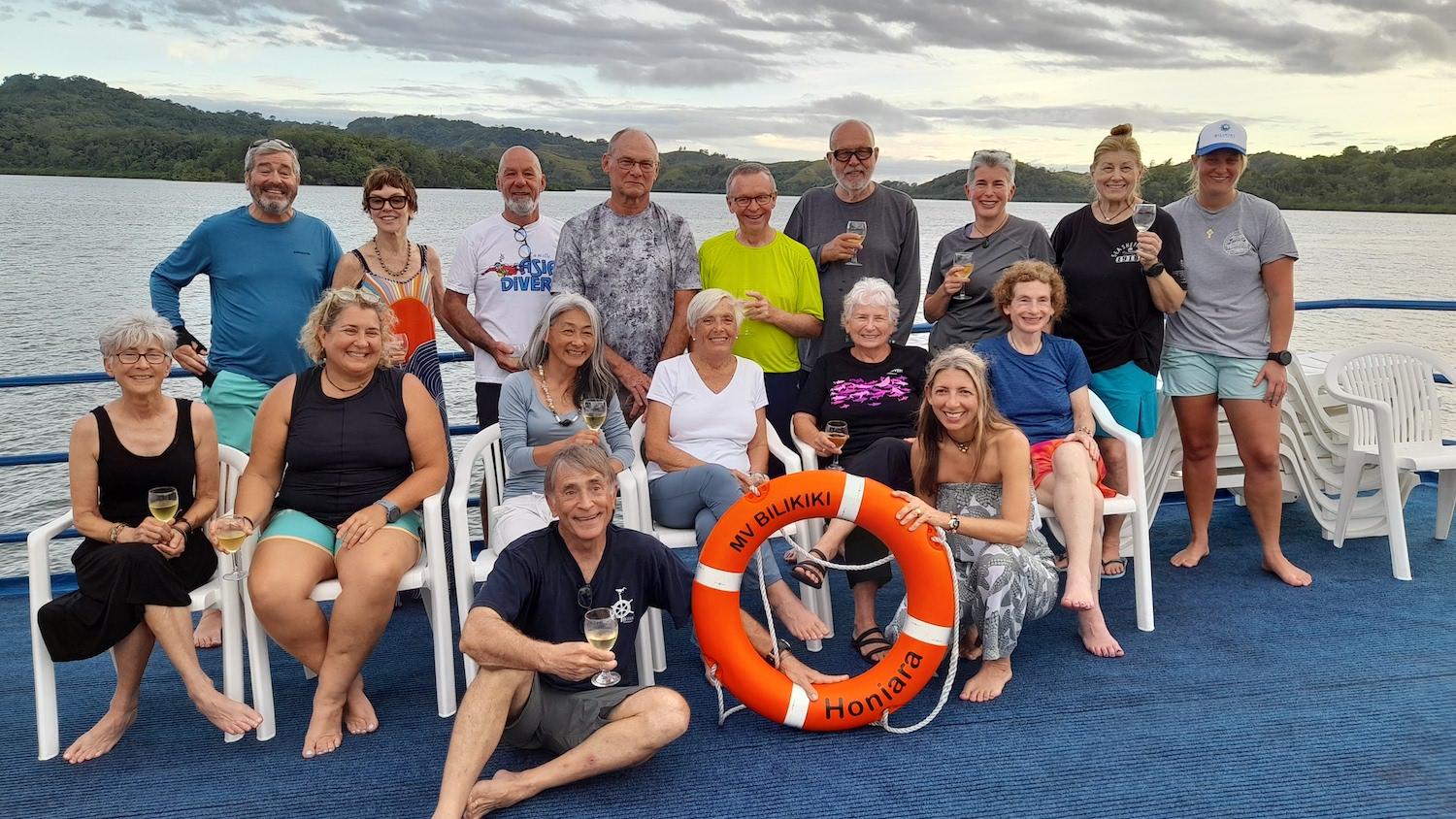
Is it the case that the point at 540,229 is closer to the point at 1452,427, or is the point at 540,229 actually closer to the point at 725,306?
the point at 725,306

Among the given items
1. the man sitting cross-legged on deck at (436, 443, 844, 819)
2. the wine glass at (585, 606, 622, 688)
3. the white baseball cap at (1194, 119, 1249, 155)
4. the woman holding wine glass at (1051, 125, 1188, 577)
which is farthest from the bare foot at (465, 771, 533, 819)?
the white baseball cap at (1194, 119, 1249, 155)

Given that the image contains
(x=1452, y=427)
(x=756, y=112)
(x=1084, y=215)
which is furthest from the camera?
(x=756, y=112)

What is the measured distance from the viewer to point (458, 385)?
14.4 meters

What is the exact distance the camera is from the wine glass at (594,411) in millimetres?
2951

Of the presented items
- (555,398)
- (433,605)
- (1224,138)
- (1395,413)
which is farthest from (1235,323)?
(433,605)

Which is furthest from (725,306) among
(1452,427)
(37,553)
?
(1452,427)

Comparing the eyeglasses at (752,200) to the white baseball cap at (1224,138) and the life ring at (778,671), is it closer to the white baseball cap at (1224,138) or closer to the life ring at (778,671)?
the life ring at (778,671)

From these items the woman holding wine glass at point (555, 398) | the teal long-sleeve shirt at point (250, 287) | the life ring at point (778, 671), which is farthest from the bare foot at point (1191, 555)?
the teal long-sleeve shirt at point (250, 287)

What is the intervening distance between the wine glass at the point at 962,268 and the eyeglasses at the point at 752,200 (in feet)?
2.41

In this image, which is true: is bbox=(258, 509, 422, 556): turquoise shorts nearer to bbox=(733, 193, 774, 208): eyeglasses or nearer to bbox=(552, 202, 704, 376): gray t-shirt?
bbox=(552, 202, 704, 376): gray t-shirt

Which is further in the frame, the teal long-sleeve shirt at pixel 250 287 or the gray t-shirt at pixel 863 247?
the gray t-shirt at pixel 863 247

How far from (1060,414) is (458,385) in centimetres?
1228

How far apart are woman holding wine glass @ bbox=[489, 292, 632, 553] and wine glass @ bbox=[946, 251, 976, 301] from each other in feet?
4.30

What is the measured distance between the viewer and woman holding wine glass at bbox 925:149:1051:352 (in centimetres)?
361
